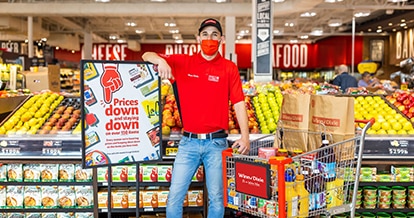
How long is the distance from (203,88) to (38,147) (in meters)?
1.57

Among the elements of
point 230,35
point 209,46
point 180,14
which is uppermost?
point 180,14

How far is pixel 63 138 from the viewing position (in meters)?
3.77

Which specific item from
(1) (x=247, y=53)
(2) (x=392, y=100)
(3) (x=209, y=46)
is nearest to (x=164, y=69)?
(3) (x=209, y=46)

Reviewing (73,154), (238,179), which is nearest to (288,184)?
(238,179)

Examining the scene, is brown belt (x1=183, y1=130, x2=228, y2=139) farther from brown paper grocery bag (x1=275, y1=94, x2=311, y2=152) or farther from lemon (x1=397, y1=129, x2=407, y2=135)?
lemon (x1=397, y1=129, x2=407, y2=135)

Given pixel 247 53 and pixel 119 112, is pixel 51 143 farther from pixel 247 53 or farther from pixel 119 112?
pixel 247 53

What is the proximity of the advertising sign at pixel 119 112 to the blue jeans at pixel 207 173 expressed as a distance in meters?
0.33

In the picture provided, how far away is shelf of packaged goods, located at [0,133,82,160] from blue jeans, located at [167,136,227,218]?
104cm

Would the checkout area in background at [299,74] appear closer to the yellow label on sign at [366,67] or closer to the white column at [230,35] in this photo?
the white column at [230,35]

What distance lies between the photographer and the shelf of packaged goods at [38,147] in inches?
147

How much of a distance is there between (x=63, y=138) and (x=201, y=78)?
1.38 meters

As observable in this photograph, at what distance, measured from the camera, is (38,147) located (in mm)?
3758

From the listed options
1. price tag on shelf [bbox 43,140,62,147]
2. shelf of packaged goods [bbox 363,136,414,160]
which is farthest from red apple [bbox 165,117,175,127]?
shelf of packaged goods [bbox 363,136,414,160]

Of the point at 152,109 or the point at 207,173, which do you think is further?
the point at 207,173
